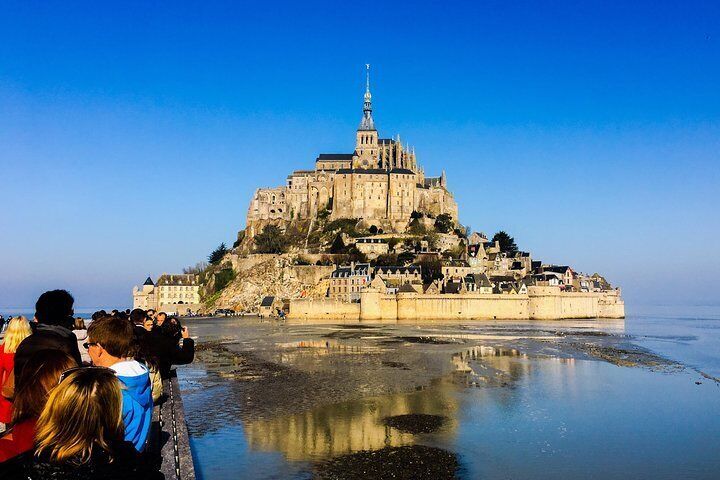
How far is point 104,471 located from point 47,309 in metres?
3.94

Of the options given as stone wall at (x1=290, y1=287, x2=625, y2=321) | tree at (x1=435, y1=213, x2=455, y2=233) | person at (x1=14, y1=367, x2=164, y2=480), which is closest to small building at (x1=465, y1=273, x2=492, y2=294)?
stone wall at (x1=290, y1=287, x2=625, y2=321)

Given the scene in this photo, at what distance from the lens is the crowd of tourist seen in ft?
10.2

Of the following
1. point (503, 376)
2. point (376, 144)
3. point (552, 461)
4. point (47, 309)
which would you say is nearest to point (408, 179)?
point (376, 144)

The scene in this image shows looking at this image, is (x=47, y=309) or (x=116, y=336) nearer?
(x=116, y=336)

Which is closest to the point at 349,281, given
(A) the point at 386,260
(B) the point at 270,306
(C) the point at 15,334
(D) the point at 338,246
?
(A) the point at 386,260

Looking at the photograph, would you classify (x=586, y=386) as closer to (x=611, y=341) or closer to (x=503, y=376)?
(x=503, y=376)

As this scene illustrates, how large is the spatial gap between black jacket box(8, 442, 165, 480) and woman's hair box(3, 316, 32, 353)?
3.14m

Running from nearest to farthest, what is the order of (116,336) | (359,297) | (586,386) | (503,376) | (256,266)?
(116,336) → (586,386) → (503,376) → (359,297) → (256,266)

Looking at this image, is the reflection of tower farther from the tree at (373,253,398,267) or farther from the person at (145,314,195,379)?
the person at (145,314,195,379)

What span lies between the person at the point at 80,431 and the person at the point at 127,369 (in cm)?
122

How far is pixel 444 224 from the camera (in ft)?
319

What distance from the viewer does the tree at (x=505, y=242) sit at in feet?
330

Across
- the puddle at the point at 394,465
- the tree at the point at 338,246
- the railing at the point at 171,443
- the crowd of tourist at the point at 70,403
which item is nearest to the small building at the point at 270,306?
the tree at the point at 338,246

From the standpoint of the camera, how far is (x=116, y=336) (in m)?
5.34
